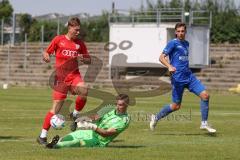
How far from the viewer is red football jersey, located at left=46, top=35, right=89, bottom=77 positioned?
601 inches

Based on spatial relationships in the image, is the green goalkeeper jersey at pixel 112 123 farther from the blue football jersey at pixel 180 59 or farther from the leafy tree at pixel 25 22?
the leafy tree at pixel 25 22

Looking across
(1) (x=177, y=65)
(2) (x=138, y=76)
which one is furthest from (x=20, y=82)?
(1) (x=177, y=65)

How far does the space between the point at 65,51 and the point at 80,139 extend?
213 cm

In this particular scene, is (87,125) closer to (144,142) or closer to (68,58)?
(144,142)

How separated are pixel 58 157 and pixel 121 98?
74.2 inches

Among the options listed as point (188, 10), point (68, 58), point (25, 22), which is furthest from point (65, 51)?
point (25, 22)

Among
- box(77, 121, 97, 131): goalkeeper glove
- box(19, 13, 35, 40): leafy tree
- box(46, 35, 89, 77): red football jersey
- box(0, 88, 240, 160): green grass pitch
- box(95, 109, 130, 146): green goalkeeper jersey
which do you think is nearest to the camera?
box(0, 88, 240, 160): green grass pitch

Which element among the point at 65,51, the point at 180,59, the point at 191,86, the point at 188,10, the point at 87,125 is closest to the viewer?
the point at 87,125

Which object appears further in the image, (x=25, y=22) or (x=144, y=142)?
(x=25, y=22)

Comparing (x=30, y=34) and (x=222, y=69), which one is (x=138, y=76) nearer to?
(x=222, y=69)

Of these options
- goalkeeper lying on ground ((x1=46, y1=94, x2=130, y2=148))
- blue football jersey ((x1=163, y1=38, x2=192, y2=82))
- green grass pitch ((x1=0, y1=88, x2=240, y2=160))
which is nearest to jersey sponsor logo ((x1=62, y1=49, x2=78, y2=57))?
goalkeeper lying on ground ((x1=46, y1=94, x2=130, y2=148))

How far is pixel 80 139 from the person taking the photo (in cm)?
1392

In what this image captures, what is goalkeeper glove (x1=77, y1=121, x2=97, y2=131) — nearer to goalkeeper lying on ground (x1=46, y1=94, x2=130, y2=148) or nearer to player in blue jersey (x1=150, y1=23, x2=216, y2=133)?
goalkeeper lying on ground (x1=46, y1=94, x2=130, y2=148)

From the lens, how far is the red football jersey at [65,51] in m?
15.3
